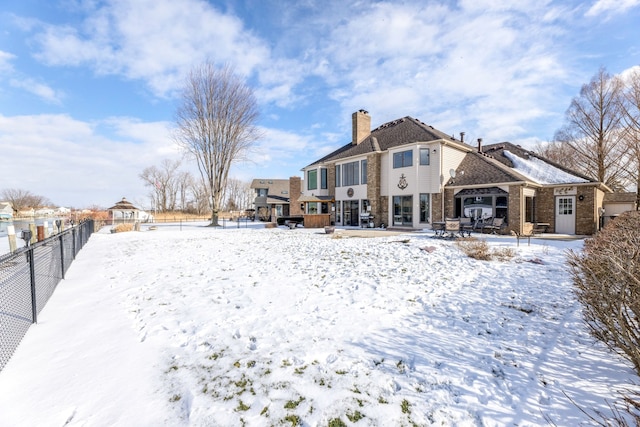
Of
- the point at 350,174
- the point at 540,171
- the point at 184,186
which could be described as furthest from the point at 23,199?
the point at 540,171

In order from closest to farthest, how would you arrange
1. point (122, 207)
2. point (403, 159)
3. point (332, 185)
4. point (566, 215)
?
point (566, 215) → point (403, 159) → point (332, 185) → point (122, 207)

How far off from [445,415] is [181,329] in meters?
3.49

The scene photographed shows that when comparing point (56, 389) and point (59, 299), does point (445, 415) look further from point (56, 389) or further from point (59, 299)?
point (59, 299)

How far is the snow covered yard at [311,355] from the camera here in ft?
8.30

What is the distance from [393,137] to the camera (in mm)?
22391

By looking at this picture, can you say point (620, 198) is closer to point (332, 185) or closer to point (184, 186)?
point (332, 185)

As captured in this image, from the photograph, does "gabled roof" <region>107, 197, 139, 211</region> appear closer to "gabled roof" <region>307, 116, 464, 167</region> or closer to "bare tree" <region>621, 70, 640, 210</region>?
"gabled roof" <region>307, 116, 464, 167</region>

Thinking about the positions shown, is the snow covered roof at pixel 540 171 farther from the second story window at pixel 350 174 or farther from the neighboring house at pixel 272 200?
the neighboring house at pixel 272 200

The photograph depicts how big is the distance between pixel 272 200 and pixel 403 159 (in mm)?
22496

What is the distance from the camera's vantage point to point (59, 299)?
5.56 m

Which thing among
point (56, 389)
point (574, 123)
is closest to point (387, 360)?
point (56, 389)

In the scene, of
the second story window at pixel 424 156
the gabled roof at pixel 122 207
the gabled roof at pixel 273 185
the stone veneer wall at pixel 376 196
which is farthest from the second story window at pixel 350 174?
the gabled roof at pixel 122 207

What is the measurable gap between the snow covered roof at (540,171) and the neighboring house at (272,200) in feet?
68.0

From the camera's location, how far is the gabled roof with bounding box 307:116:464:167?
808 inches
